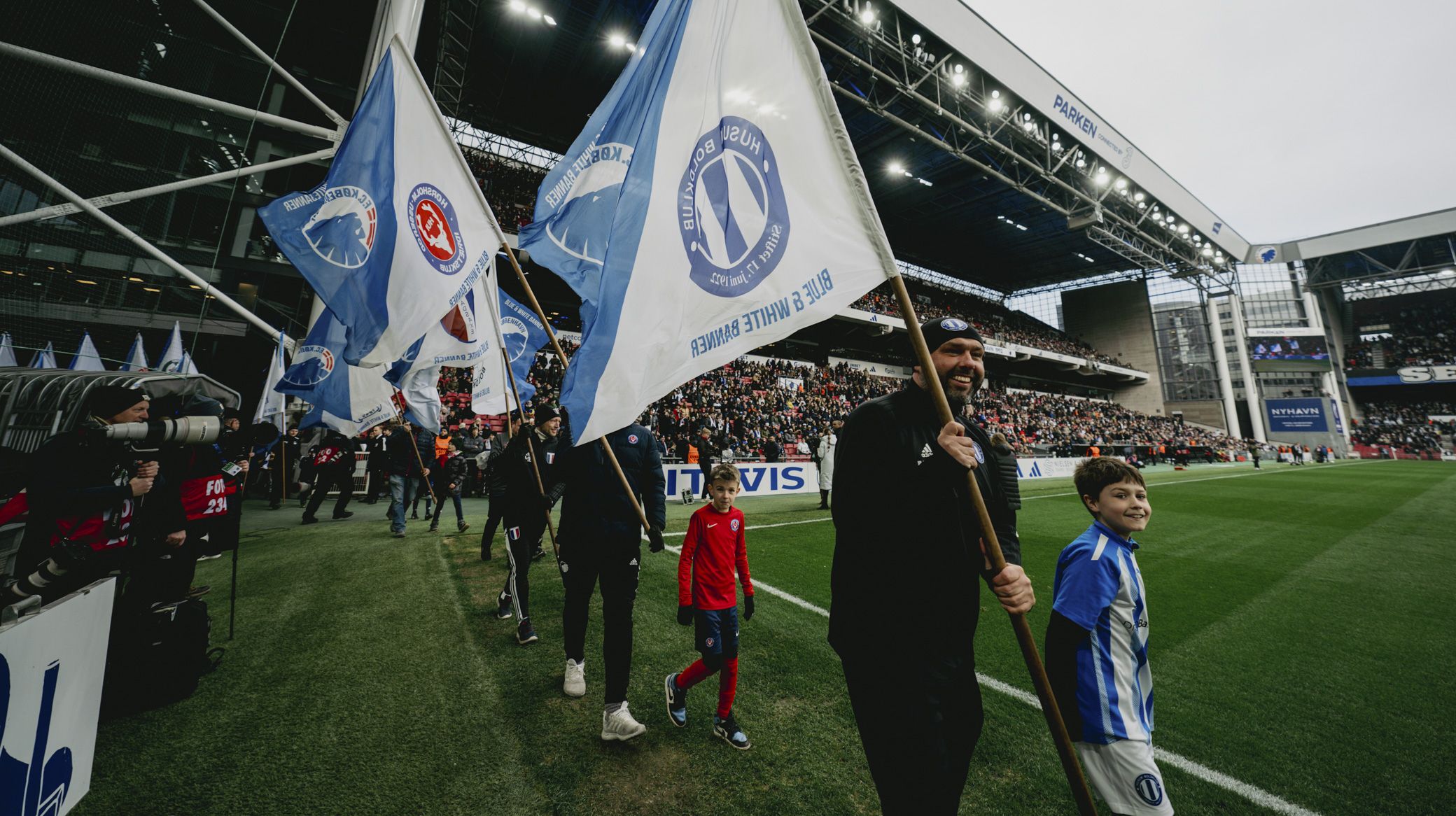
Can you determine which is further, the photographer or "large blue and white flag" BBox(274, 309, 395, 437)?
"large blue and white flag" BBox(274, 309, 395, 437)

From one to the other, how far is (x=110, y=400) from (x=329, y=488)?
8.48 m

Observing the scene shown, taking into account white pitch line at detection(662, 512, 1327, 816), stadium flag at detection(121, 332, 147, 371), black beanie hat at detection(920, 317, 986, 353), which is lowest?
white pitch line at detection(662, 512, 1327, 816)

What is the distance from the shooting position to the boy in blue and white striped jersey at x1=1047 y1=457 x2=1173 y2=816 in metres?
1.85

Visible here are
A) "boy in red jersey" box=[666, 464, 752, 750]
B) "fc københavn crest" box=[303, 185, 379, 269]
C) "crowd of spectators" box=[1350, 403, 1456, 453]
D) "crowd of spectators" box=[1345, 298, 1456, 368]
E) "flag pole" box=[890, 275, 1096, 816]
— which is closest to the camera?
"flag pole" box=[890, 275, 1096, 816]

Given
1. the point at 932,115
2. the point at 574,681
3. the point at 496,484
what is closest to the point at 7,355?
the point at 496,484

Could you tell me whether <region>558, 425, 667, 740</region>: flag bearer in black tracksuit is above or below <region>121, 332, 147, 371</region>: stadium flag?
below

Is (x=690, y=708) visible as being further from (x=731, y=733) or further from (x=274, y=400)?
(x=274, y=400)

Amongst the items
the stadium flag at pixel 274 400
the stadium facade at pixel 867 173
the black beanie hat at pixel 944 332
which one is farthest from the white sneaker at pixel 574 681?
the stadium flag at pixel 274 400

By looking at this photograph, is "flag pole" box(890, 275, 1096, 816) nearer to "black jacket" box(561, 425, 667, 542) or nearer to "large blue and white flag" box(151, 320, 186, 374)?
"black jacket" box(561, 425, 667, 542)

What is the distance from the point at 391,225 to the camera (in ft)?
14.3

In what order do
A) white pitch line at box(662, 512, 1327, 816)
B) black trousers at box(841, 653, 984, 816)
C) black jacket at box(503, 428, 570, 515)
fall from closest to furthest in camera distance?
1. black trousers at box(841, 653, 984, 816)
2. white pitch line at box(662, 512, 1327, 816)
3. black jacket at box(503, 428, 570, 515)

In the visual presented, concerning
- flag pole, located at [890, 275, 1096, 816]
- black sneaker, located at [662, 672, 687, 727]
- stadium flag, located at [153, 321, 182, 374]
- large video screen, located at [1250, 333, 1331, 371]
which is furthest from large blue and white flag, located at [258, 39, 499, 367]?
large video screen, located at [1250, 333, 1331, 371]

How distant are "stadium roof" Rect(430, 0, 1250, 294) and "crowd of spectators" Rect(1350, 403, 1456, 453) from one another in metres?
31.8

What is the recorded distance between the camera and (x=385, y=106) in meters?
4.69
